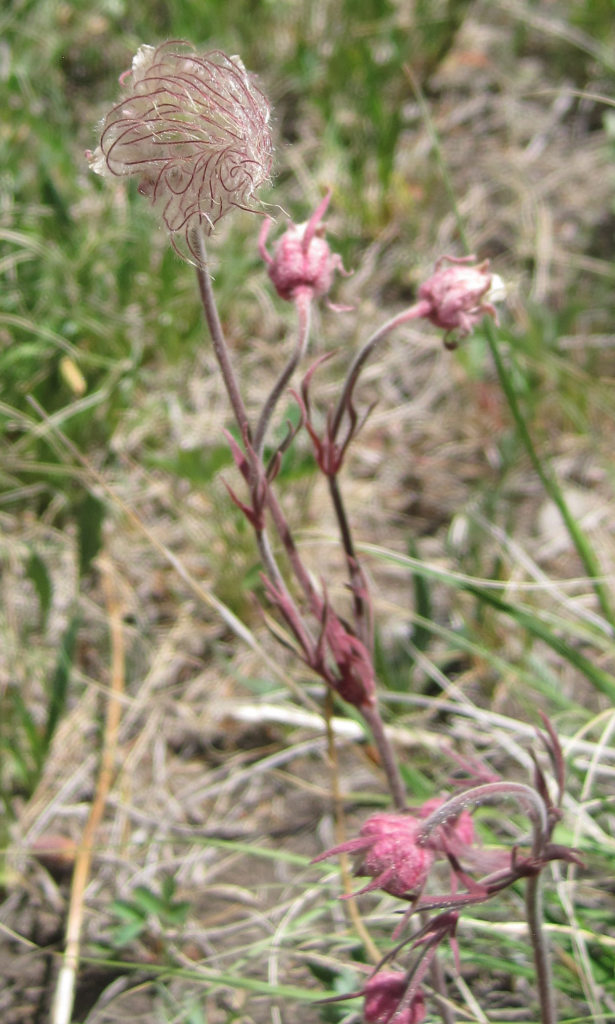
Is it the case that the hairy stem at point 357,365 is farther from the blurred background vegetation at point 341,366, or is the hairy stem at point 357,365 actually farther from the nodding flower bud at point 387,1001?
the nodding flower bud at point 387,1001

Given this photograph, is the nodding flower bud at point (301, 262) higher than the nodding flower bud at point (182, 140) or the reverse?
the reverse

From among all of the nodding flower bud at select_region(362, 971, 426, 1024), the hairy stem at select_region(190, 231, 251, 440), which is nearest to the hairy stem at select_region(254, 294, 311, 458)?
the hairy stem at select_region(190, 231, 251, 440)

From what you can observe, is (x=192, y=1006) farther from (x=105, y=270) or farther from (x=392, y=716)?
(x=105, y=270)

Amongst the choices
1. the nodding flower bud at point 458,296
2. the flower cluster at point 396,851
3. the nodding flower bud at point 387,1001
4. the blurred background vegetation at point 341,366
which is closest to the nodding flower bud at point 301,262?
the nodding flower bud at point 458,296

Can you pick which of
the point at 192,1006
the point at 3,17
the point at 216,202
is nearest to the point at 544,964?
the point at 192,1006

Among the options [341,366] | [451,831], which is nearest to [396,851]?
[451,831]

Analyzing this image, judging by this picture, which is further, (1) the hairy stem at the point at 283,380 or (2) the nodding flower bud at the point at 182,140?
(1) the hairy stem at the point at 283,380

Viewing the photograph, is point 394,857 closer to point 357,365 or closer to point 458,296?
A: point 357,365

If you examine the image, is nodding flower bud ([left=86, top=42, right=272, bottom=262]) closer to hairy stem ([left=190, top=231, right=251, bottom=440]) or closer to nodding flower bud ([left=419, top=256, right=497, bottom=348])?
hairy stem ([left=190, top=231, right=251, bottom=440])
